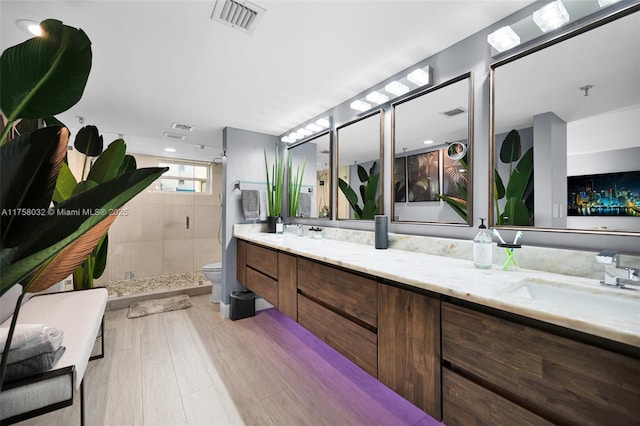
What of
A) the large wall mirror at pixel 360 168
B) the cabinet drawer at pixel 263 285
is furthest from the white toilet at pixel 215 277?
the large wall mirror at pixel 360 168

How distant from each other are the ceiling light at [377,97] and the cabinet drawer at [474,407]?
175cm

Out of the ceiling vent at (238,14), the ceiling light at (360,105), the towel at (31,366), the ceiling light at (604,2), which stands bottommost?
the towel at (31,366)

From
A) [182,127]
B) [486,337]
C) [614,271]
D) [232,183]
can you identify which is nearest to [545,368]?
[486,337]

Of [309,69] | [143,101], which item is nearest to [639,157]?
[309,69]

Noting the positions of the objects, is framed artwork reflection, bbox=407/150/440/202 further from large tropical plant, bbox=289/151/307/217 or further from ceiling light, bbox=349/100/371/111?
large tropical plant, bbox=289/151/307/217

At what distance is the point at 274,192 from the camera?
329cm

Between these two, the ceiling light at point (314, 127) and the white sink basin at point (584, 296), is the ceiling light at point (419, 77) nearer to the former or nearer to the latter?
the ceiling light at point (314, 127)

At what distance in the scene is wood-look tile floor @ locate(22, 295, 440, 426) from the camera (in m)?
1.52

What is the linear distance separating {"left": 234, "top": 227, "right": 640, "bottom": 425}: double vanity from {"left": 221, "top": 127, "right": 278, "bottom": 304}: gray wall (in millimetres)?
1830

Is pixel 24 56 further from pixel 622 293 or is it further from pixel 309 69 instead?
pixel 622 293

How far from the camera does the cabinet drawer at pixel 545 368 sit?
0.64m

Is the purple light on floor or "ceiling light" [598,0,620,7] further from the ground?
"ceiling light" [598,0,620,7]

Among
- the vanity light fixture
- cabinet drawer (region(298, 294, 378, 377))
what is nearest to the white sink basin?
cabinet drawer (region(298, 294, 378, 377))

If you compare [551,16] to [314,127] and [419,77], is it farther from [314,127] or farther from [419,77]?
[314,127]
